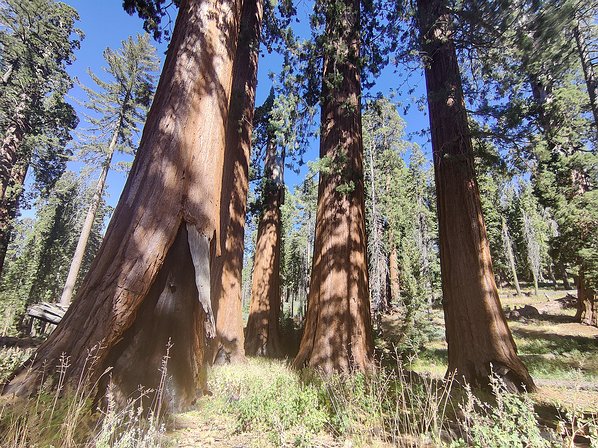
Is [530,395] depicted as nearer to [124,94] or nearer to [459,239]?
Answer: [459,239]

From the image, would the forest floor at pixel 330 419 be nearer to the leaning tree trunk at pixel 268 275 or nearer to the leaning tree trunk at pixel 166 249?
the leaning tree trunk at pixel 166 249

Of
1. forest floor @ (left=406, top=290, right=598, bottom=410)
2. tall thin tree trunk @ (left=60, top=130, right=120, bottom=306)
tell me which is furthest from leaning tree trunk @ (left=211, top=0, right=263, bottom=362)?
tall thin tree trunk @ (left=60, top=130, right=120, bottom=306)

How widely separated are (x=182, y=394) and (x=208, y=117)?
11.2 ft

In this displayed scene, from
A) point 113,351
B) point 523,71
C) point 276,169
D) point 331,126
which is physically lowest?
point 113,351

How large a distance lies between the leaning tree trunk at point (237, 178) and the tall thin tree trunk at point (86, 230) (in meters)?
9.93

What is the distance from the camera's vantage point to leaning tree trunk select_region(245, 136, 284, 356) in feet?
35.3

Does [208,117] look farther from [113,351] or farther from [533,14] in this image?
[533,14]

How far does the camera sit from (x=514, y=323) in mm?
17828

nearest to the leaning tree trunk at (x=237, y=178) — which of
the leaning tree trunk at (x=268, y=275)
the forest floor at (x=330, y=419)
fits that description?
the leaning tree trunk at (x=268, y=275)

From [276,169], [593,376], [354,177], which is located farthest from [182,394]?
[276,169]

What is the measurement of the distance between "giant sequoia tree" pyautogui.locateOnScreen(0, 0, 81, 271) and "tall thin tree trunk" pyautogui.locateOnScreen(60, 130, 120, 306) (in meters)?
2.36

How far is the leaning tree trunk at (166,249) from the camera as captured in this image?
279cm

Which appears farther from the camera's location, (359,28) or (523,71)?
(359,28)

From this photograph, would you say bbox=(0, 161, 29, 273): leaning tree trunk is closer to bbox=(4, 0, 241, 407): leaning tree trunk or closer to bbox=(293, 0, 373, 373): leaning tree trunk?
bbox=(4, 0, 241, 407): leaning tree trunk
